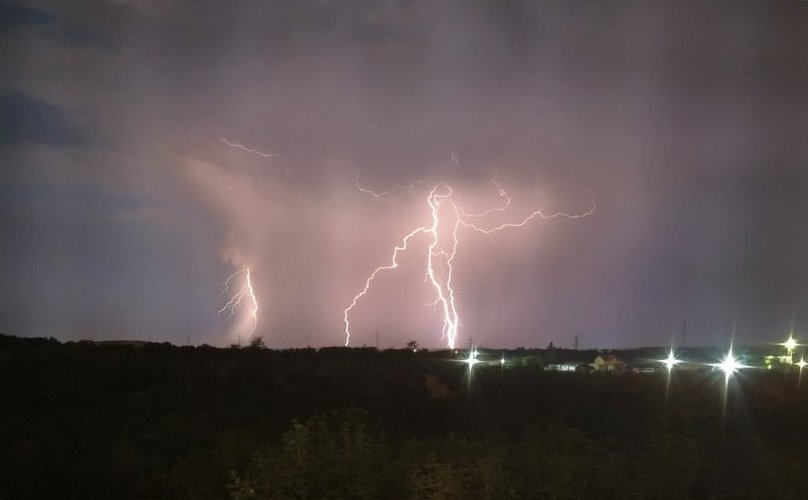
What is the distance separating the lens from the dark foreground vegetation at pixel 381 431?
32.3 feet

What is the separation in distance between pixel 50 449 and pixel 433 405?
1851 cm

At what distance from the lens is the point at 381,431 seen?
14.8 metres

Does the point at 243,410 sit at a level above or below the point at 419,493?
below

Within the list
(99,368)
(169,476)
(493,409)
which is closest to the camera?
(169,476)

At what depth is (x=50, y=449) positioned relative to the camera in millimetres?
13133

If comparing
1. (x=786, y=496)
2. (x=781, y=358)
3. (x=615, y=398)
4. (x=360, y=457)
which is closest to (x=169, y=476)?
(x=360, y=457)

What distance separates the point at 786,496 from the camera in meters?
11.3

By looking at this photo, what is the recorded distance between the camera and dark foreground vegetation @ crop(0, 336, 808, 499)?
985 centimetres

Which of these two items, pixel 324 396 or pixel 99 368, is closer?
pixel 324 396

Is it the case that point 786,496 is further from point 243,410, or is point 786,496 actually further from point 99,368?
point 99,368

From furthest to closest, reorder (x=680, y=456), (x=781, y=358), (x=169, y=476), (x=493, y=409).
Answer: (x=781, y=358), (x=493, y=409), (x=680, y=456), (x=169, y=476)

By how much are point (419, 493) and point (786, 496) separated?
6096mm

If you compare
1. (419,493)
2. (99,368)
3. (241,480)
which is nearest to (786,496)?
(419,493)

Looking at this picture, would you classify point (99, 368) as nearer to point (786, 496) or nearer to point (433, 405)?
point (433, 405)
